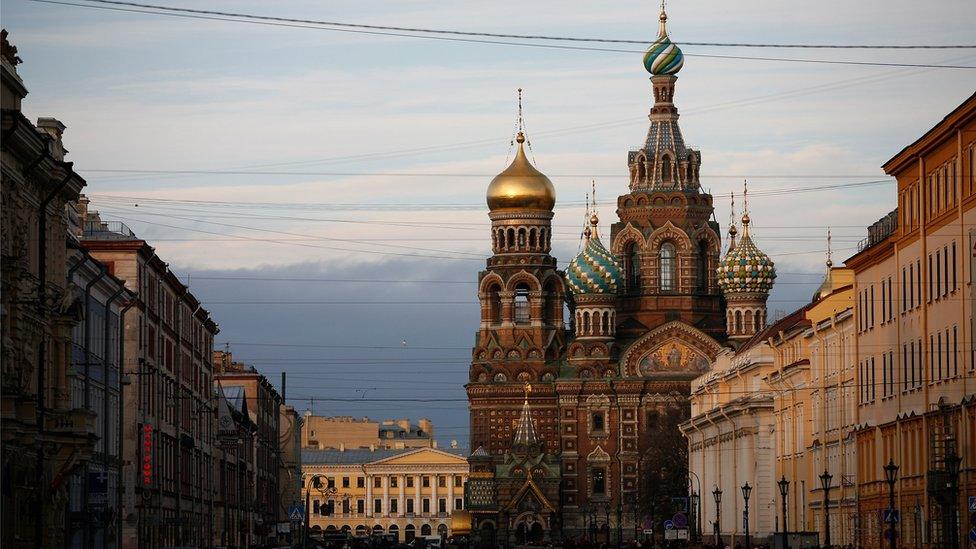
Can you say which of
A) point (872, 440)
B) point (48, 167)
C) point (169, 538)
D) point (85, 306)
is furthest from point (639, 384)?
point (48, 167)

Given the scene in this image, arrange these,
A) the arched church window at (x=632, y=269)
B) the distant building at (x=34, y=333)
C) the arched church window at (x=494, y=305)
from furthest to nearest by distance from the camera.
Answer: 1. the arched church window at (x=494, y=305)
2. the arched church window at (x=632, y=269)
3. the distant building at (x=34, y=333)

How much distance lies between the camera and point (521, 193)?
160500mm

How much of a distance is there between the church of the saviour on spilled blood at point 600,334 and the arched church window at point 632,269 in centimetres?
10

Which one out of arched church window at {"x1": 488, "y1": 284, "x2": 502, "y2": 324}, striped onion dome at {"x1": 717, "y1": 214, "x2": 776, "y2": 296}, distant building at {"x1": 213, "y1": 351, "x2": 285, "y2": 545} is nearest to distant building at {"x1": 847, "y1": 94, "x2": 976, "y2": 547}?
distant building at {"x1": 213, "y1": 351, "x2": 285, "y2": 545}

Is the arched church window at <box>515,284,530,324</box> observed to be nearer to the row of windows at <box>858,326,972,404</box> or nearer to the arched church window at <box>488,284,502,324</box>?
the arched church window at <box>488,284,502,324</box>

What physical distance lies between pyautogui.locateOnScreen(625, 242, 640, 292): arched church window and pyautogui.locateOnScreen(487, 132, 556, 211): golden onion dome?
25.5 ft

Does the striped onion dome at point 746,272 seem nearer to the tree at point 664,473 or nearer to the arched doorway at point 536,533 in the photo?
the tree at point 664,473

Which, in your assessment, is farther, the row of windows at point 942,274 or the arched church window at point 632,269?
the arched church window at point 632,269

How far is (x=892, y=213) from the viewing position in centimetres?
6206

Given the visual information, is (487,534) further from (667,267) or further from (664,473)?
(664,473)

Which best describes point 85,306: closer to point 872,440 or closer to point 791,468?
point 872,440

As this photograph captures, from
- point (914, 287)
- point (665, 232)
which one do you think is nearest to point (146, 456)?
point (914, 287)

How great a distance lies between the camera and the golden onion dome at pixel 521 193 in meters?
160

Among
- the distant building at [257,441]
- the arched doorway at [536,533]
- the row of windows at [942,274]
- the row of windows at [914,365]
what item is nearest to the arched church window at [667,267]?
the arched doorway at [536,533]
